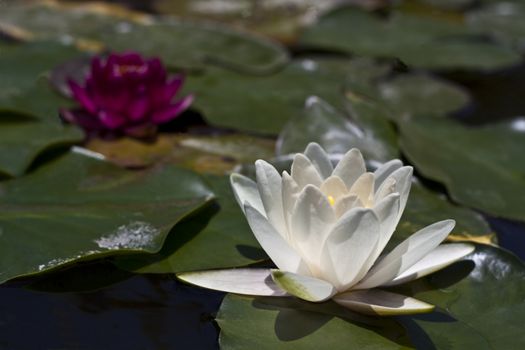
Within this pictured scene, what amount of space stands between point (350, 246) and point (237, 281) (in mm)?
234

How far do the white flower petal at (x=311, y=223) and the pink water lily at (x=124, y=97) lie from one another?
87 cm

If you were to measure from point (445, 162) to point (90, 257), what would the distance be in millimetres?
981

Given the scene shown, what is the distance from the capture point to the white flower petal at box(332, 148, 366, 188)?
4.28 feet

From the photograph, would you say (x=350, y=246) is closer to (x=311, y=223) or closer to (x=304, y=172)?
(x=311, y=223)

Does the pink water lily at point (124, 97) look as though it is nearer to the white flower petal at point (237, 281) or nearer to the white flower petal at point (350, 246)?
the white flower petal at point (237, 281)

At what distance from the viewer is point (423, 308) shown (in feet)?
3.86

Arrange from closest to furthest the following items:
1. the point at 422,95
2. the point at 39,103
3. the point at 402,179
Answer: the point at 402,179
the point at 39,103
the point at 422,95

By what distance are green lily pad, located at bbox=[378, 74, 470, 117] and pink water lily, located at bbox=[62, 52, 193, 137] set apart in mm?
744

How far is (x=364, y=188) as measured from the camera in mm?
1261

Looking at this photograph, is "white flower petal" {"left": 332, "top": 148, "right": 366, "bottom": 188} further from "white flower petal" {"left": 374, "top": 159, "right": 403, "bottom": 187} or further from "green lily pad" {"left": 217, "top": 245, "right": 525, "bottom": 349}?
"green lily pad" {"left": 217, "top": 245, "right": 525, "bottom": 349}

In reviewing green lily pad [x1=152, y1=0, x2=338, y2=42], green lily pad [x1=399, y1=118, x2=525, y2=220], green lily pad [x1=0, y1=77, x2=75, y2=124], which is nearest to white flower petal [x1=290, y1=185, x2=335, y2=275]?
green lily pad [x1=399, y1=118, x2=525, y2=220]

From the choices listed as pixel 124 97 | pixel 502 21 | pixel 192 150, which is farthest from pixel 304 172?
pixel 502 21

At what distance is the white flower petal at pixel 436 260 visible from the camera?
128 centimetres

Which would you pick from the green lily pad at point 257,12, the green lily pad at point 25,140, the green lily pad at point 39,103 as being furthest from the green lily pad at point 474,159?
the green lily pad at point 257,12
